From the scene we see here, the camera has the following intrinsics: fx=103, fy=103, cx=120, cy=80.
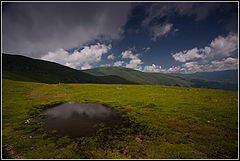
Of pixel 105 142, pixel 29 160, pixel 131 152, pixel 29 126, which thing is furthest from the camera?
pixel 29 126

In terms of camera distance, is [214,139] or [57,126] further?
[57,126]

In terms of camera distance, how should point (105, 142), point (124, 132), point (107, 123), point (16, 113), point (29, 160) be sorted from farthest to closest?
point (16, 113) → point (107, 123) → point (124, 132) → point (105, 142) → point (29, 160)

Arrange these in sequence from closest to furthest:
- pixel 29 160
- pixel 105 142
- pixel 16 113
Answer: pixel 29 160 < pixel 105 142 < pixel 16 113

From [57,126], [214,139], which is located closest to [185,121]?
[214,139]

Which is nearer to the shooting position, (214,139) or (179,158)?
(179,158)

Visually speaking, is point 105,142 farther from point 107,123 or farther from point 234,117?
point 234,117

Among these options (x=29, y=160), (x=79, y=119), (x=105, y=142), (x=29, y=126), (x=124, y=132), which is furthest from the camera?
(x=79, y=119)

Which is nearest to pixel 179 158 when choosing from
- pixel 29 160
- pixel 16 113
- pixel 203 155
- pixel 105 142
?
pixel 203 155

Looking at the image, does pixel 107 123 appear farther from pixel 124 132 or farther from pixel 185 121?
pixel 185 121

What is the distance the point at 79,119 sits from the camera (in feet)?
53.4

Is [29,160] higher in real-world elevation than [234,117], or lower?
lower

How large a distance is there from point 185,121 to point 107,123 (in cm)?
1142

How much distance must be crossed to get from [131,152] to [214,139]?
358 inches

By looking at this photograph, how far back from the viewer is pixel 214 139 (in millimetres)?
10922
